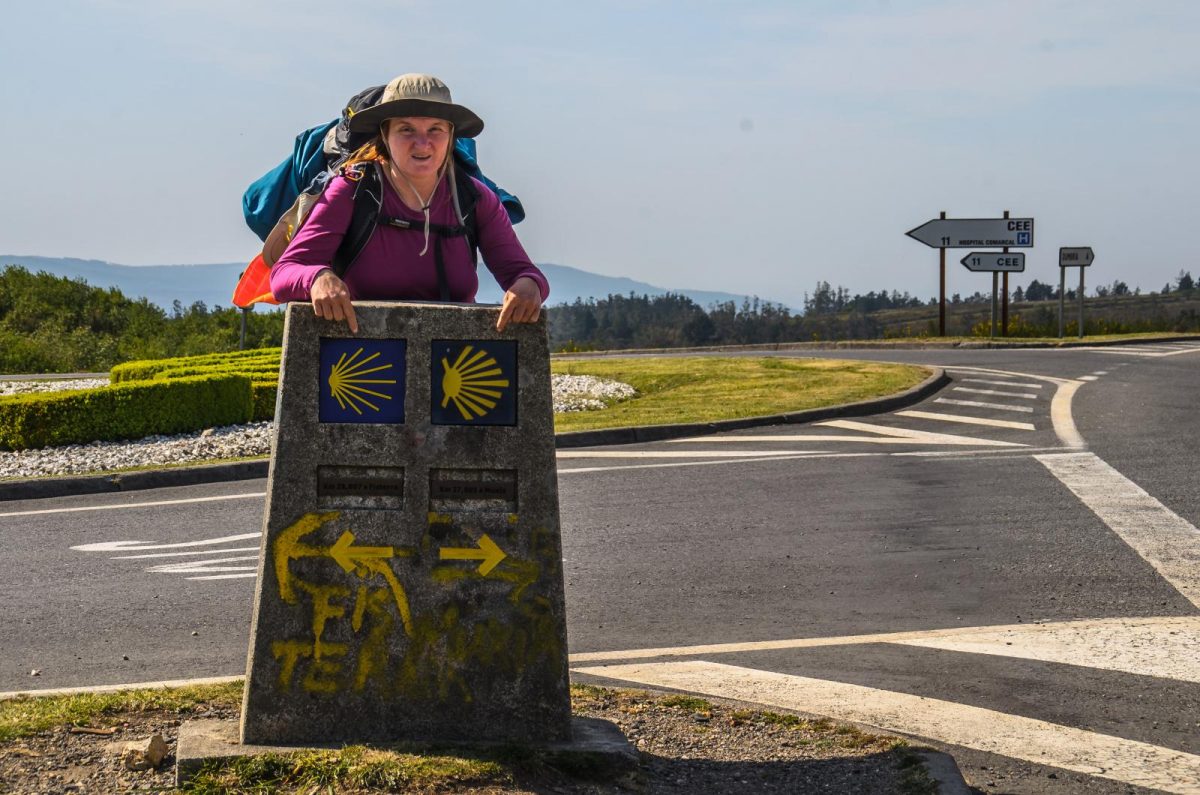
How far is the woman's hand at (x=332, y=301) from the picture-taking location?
160 inches

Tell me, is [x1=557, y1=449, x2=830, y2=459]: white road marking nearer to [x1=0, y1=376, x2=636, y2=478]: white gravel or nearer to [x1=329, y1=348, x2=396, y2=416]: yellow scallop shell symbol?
[x1=0, y1=376, x2=636, y2=478]: white gravel

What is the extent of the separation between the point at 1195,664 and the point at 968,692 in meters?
1.12

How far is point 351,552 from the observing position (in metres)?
4.07

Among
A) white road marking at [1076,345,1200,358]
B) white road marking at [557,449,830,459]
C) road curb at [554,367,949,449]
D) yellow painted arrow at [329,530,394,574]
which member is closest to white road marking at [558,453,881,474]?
white road marking at [557,449,830,459]

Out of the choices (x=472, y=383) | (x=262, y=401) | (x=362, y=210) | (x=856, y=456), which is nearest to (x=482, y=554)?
(x=472, y=383)

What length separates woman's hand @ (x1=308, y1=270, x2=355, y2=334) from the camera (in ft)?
13.3

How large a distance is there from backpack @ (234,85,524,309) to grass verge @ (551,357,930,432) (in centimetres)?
929

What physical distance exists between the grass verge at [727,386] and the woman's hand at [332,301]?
33.0 feet

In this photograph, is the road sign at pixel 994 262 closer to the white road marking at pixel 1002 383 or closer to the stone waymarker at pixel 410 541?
the white road marking at pixel 1002 383

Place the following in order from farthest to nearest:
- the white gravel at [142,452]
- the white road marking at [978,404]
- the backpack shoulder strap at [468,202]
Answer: the white road marking at [978,404] → the white gravel at [142,452] → the backpack shoulder strap at [468,202]

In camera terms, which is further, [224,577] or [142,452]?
[142,452]

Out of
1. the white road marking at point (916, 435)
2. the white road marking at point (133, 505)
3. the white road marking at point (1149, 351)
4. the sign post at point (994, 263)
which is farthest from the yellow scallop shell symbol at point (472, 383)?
the sign post at point (994, 263)

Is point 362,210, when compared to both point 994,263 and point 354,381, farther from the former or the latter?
point 994,263

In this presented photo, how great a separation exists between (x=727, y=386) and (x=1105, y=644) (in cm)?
1427
